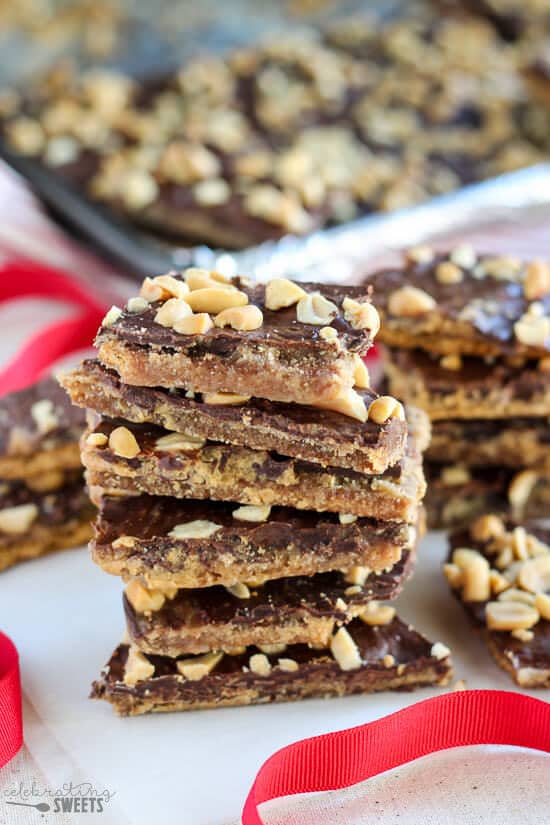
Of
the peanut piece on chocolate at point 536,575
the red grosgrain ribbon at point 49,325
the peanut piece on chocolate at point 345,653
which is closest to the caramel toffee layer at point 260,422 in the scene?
the peanut piece on chocolate at point 345,653

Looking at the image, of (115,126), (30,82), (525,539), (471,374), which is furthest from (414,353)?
(30,82)

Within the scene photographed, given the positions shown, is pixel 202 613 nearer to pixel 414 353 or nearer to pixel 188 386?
pixel 188 386

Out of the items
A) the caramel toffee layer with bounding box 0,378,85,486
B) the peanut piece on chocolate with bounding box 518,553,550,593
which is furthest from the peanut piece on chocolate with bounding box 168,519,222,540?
the peanut piece on chocolate with bounding box 518,553,550,593

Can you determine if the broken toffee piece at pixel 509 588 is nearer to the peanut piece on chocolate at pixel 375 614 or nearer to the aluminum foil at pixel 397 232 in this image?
A: the peanut piece on chocolate at pixel 375 614

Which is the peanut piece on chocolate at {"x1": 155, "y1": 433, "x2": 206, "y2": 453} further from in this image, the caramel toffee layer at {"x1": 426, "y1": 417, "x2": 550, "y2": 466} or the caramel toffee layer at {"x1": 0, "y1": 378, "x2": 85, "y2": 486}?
the caramel toffee layer at {"x1": 426, "y1": 417, "x2": 550, "y2": 466}

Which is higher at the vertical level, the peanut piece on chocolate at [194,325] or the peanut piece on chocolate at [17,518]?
the peanut piece on chocolate at [194,325]

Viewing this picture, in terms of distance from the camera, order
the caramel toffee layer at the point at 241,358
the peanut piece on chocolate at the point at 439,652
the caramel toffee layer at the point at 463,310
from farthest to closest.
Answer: the caramel toffee layer at the point at 463,310
the peanut piece on chocolate at the point at 439,652
the caramel toffee layer at the point at 241,358

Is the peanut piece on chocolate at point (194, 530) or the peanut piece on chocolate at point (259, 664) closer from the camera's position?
the peanut piece on chocolate at point (194, 530)
